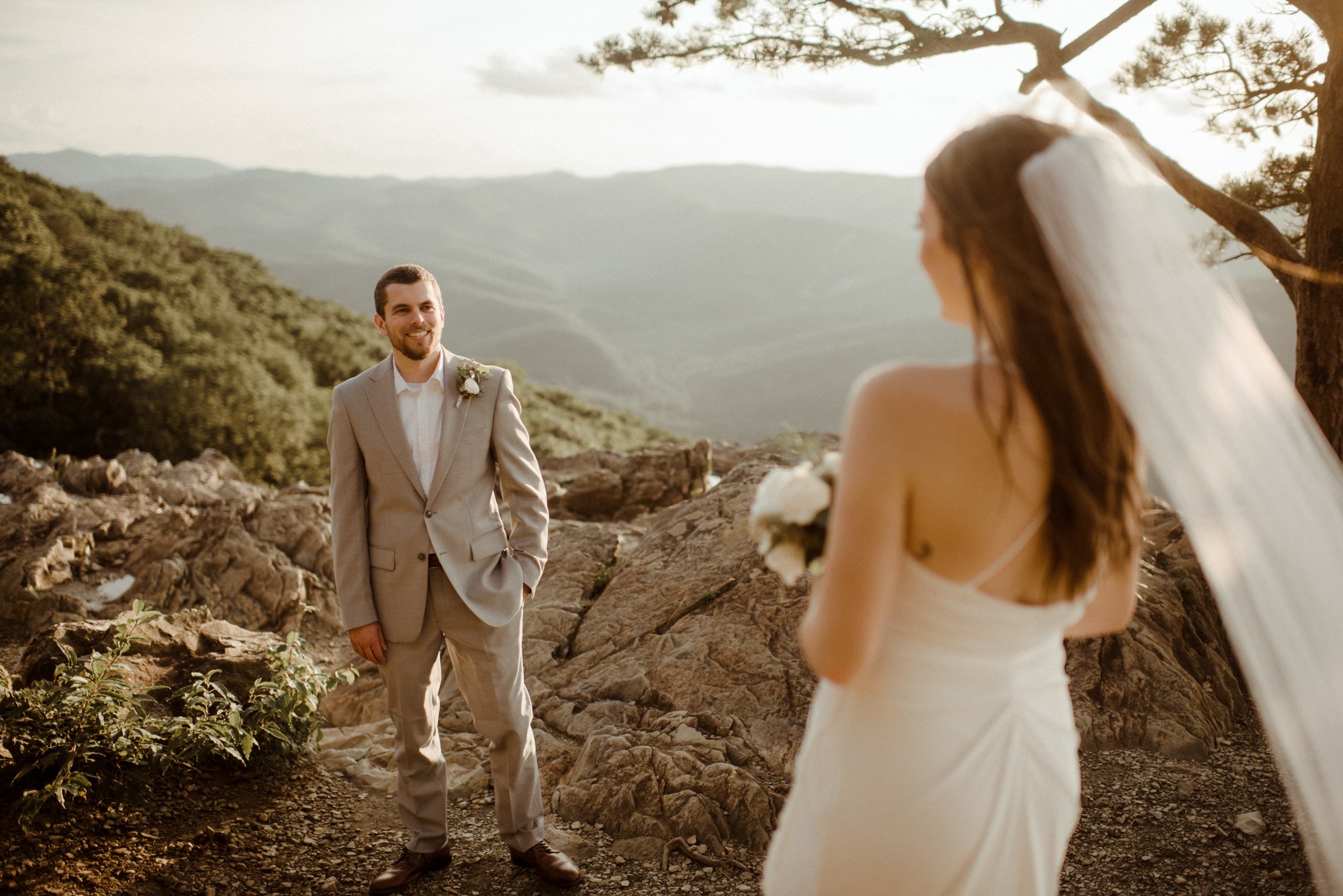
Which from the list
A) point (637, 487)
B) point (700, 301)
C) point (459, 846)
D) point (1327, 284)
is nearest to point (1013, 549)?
point (459, 846)

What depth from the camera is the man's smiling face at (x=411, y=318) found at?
3.34m

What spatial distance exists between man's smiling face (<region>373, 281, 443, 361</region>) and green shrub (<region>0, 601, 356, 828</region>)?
1.87 metres

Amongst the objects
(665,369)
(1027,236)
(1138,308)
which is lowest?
(665,369)

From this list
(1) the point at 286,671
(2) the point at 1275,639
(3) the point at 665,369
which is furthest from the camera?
(3) the point at 665,369

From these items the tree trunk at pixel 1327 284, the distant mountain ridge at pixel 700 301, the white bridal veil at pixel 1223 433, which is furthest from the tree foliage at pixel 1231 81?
the distant mountain ridge at pixel 700 301

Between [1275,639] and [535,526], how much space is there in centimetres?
249

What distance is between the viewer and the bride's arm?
4.69ft

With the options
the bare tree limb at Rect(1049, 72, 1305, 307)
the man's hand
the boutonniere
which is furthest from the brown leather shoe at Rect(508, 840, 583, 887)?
the bare tree limb at Rect(1049, 72, 1305, 307)

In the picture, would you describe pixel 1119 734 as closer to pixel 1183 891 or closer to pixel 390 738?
pixel 1183 891

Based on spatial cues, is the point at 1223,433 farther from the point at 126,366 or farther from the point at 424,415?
the point at 126,366

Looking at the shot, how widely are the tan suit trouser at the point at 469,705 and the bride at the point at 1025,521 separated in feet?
5.90

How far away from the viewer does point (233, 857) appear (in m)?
3.71

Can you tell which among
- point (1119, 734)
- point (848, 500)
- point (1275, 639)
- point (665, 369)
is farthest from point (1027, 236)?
point (665, 369)

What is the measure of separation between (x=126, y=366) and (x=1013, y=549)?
19.8 m
